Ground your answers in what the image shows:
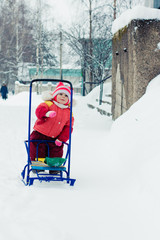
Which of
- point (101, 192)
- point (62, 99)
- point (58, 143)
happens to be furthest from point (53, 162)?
point (62, 99)

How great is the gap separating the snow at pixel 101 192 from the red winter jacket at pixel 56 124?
1.96 feet

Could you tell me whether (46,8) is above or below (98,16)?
above

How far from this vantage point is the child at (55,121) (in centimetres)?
449

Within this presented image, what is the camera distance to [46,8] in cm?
3025

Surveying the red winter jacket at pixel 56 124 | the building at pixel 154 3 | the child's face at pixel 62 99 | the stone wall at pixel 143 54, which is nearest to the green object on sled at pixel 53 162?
the red winter jacket at pixel 56 124

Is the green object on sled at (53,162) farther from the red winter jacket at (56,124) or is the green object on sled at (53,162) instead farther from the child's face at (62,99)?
the child's face at (62,99)

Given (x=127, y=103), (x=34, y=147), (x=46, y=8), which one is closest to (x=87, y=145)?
(x=127, y=103)

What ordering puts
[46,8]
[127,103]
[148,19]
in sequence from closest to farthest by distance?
[148,19], [127,103], [46,8]

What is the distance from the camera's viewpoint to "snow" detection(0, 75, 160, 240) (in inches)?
115

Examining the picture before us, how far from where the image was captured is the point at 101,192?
161 inches

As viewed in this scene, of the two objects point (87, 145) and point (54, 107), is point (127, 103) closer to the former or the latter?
point (87, 145)

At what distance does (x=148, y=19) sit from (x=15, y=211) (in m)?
4.52

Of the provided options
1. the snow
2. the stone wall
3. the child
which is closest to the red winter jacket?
the child

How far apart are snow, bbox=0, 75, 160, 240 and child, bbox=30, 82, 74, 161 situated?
505 mm
